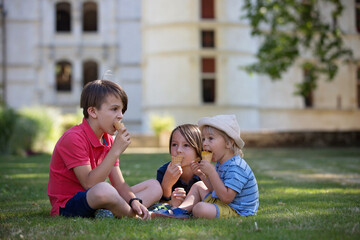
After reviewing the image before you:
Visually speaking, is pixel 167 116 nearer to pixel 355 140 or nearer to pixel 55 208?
pixel 355 140

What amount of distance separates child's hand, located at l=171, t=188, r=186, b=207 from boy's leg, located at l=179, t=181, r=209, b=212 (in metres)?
0.05

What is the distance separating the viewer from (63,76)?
3011 centimetres

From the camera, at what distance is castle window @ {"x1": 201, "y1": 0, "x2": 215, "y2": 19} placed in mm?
23156

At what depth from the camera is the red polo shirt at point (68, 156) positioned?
415 centimetres

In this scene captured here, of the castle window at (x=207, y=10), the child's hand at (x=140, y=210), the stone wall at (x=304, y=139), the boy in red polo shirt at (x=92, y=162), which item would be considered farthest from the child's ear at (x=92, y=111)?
the castle window at (x=207, y=10)

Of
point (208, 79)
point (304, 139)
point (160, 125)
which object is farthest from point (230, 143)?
point (208, 79)

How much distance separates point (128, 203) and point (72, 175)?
0.55m

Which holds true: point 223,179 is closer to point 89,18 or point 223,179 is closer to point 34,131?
point 34,131

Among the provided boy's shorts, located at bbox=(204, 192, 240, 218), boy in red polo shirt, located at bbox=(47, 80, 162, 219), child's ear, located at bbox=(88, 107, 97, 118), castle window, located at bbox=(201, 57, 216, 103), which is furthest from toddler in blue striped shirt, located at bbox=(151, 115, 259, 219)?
castle window, located at bbox=(201, 57, 216, 103)

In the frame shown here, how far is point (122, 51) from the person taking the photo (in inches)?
1172

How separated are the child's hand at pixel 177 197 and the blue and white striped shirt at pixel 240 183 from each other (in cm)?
40

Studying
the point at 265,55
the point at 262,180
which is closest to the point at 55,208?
the point at 262,180

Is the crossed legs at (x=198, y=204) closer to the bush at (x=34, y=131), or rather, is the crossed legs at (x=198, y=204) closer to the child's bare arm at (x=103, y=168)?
the child's bare arm at (x=103, y=168)

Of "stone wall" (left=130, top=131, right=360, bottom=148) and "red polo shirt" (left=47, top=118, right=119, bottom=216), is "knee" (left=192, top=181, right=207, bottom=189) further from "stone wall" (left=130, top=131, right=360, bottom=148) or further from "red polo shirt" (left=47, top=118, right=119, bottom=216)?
"stone wall" (left=130, top=131, right=360, bottom=148)
